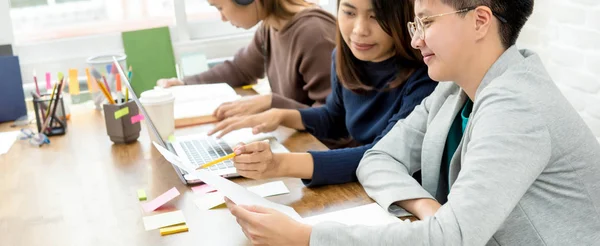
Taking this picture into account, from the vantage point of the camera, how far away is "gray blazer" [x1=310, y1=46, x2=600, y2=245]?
3.14 ft

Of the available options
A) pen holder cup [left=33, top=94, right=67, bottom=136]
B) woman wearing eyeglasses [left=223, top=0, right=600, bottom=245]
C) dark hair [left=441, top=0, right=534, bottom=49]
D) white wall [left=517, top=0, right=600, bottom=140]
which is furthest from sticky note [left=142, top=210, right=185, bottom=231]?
white wall [left=517, top=0, right=600, bottom=140]

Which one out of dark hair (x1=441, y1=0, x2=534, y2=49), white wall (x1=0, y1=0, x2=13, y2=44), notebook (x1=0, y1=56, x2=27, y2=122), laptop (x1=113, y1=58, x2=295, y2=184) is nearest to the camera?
dark hair (x1=441, y1=0, x2=534, y2=49)

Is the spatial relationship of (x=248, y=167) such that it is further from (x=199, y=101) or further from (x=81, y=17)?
(x=81, y=17)

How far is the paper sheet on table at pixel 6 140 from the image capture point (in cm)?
172

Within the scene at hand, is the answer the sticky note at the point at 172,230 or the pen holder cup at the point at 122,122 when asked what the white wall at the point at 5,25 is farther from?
the sticky note at the point at 172,230

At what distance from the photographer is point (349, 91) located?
1735 mm

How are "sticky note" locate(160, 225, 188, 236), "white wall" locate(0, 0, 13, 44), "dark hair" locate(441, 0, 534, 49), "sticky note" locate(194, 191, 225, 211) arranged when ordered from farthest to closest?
"white wall" locate(0, 0, 13, 44), "sticky note" locate(194, 191, 225, 211), "sticky note" locate(160, 225, 188, 236), "dark hair" locate(441, 0, 534, 49)

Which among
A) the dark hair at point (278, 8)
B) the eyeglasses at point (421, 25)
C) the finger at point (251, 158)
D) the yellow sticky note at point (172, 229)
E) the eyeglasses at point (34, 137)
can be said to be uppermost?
the eyeglasses at point (421, 25)

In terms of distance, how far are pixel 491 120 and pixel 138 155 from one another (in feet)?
2.96

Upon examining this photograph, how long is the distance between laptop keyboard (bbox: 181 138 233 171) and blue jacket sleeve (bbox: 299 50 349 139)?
252mm

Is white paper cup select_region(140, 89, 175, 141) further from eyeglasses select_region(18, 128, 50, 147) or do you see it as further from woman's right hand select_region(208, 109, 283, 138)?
eyeglasses select_region(18, 128, 50, 147)

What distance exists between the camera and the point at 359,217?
3.89 ft

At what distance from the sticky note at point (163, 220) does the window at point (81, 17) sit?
1.57 meters

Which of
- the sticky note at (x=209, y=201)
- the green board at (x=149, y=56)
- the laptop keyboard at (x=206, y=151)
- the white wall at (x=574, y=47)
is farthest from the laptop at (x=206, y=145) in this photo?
the white wall at (x=574, y=47)
